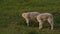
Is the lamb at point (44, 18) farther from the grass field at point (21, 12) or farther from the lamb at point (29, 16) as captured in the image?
the lamb at point (29, 16)

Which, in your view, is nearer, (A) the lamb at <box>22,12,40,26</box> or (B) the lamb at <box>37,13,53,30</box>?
(B) the lamb at <box>37,13,53,30</box>

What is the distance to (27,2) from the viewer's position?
17.5 metres

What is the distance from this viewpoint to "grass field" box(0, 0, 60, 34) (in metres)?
10.6

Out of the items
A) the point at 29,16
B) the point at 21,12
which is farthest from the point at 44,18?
the point at 21,12

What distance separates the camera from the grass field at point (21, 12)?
416 inches

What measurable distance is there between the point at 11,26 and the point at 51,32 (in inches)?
75.8

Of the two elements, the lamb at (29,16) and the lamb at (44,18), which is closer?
the lamb at (44,18)

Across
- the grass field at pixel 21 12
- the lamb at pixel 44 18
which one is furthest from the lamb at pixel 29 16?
the lamb at pixel 44 18

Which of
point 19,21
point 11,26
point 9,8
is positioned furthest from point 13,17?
point 9,8

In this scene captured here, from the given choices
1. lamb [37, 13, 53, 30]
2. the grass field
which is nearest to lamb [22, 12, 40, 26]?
the grass field

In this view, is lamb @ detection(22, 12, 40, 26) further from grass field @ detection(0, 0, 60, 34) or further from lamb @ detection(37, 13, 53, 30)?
lamb @ detection(37, 13, 53, 30)

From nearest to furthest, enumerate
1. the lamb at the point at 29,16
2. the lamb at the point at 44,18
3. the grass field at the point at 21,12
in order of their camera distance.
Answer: the grass field at the point at 21,12 < the lamb at the point at 44,18 < the lamb at the point at 29,16

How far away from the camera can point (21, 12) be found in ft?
46.7

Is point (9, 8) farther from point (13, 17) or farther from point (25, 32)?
point (25, 32)
